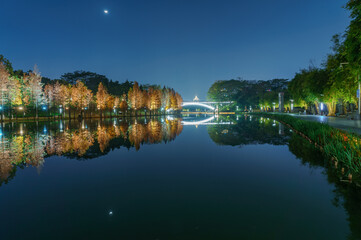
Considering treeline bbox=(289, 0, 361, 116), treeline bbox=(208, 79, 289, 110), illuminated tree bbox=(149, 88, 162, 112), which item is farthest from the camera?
treeline bbox=(208, 79, 289, 110)

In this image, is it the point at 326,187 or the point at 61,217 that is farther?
the point at 326,187

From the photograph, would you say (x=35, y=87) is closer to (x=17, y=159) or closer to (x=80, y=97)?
(x=80, y=97)

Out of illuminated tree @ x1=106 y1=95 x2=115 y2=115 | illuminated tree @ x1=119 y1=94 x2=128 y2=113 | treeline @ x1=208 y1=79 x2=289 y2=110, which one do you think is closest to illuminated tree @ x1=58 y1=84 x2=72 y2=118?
illuminated tree @ x1=106 y1=95 x2=115 y2=115

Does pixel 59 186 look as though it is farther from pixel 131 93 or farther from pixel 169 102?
pixel 169 102

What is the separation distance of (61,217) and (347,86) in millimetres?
31516

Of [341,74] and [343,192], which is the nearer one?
[343,192]

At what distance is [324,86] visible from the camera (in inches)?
1375

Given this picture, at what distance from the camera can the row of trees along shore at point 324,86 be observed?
46.0 feet

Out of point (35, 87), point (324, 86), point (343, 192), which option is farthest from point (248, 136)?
point (35, 87)

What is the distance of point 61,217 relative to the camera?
465cm

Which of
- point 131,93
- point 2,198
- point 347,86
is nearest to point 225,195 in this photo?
point 2,198

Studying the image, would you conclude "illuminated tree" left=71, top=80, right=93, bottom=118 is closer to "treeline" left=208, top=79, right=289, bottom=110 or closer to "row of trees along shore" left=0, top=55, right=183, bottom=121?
"row of trees along shore" left=0, top=55, right=183, bottom=121

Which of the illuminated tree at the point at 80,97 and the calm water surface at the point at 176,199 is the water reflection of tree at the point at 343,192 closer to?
the calm water surface at the point at 176,199

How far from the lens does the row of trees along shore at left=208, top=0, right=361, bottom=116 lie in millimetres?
14031
